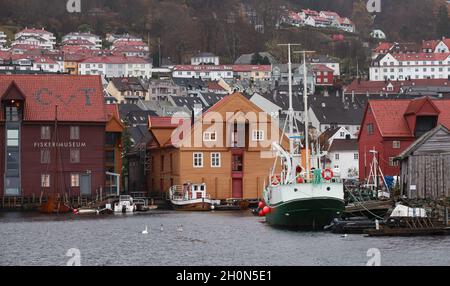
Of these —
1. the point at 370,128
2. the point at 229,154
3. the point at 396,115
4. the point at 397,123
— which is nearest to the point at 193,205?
the point at 229,154

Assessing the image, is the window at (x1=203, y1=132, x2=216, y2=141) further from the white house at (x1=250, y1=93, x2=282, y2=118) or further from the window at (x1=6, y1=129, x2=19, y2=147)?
the white house at (x1=250, y1=93, x2=282, y2=118)

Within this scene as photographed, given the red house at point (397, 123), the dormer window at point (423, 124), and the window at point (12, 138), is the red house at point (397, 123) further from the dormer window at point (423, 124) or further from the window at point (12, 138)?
the window at point (12, 138)

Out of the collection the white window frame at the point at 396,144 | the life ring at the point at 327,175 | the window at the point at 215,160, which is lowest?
the life ring at the point at 327,175

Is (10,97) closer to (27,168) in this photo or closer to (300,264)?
(27,168)

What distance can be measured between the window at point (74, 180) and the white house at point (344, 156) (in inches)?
1716

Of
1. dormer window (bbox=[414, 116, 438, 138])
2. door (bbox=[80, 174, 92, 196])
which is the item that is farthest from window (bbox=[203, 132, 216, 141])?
dormer window (bbox=[414, 116, 438, 138])

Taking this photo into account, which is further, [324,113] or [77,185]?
[324,113]

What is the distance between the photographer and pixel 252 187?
99.8 meters

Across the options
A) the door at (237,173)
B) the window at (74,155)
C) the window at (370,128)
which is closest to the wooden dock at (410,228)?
the window at (370,128)

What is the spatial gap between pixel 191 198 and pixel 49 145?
11.7m

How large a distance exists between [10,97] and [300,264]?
51.7 meters

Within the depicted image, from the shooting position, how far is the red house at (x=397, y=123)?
307 feet

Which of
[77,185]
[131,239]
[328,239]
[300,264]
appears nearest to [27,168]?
[77,185]

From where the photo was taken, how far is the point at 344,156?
13538cm
